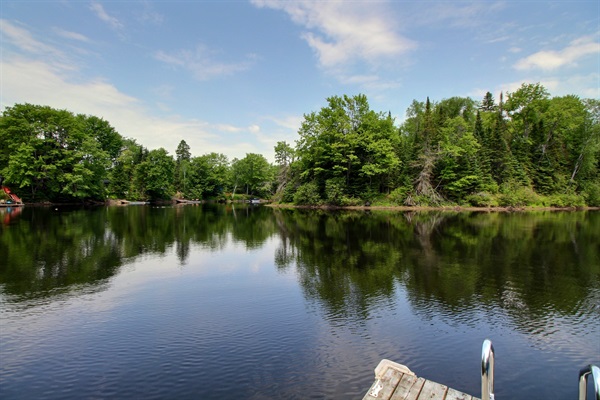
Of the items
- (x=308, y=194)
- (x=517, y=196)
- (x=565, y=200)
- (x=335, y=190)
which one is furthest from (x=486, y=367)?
(x=565, y=200)

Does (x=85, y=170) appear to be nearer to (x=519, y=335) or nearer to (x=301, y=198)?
(x=301, y=198)

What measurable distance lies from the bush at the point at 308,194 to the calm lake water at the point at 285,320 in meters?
39.6

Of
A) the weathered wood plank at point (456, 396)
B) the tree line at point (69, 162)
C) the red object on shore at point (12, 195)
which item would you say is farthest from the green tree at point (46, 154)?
the weathered wood plank at point (456, 396)

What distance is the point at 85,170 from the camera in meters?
56.9

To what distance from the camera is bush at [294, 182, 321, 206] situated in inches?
2307

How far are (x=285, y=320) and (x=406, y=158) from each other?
54.6 m

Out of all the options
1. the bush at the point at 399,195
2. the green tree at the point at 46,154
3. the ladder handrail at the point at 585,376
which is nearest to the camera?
the ladder handrail at the point at 585,376

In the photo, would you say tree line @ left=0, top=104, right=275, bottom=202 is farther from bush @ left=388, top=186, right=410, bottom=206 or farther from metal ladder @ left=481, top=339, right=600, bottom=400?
metal ladder @ left=481, top=339, right=600, bottom=400

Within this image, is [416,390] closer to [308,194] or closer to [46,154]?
[308,194]

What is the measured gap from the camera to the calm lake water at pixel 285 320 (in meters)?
6.41

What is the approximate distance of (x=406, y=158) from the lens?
59.5 m

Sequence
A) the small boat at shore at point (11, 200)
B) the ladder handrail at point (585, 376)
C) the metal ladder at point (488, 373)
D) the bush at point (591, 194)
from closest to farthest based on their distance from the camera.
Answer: the ladder handrail at point (585, 376)
the metal ladder at point (488, 373)
the small boat at shore at point (11, 200)
the bush at point (591, 194)

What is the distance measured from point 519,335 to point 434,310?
2.18m

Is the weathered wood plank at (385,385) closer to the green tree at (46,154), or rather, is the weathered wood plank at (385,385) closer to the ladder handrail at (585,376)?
the ladder handrail at (585,376)
